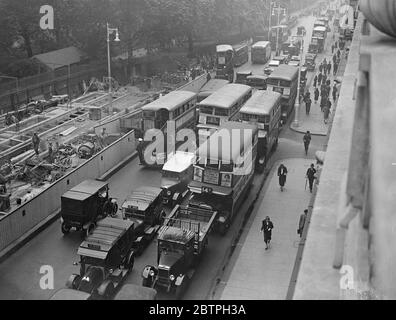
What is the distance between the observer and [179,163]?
22000 mm

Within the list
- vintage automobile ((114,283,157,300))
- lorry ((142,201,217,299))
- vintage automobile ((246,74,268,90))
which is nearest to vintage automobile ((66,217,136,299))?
lorry ((142,201,217,299))

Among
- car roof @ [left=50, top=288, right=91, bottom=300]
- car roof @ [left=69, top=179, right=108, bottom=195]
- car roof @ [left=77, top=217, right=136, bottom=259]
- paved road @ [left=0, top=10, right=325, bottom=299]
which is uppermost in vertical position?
car roof @ [left=69, top=179, right=108, bottom=195]

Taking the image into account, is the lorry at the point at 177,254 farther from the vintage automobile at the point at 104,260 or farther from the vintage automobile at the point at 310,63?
the vintage automobile at the point at 310,63

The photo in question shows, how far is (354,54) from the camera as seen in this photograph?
55.2ft

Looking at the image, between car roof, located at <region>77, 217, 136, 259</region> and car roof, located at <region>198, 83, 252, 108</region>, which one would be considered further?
car roof, located at <region>198, 83, 252, 108</region>

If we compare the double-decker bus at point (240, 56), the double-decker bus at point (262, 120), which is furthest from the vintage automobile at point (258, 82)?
the double-decker bus at point (240, 56)

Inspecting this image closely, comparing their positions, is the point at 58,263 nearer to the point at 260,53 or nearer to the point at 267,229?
the point at 267,229

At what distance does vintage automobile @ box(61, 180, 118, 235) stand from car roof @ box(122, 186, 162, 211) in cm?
111

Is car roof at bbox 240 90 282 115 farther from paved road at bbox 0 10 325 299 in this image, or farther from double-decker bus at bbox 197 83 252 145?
paved road at bbox 0 10 325 299

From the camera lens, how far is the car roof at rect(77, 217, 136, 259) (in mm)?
14727

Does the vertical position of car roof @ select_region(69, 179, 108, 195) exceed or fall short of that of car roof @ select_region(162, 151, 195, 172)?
it exceeds it

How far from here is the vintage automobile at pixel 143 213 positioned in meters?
17.6

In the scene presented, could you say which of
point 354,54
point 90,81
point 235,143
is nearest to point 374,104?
point 354,54
